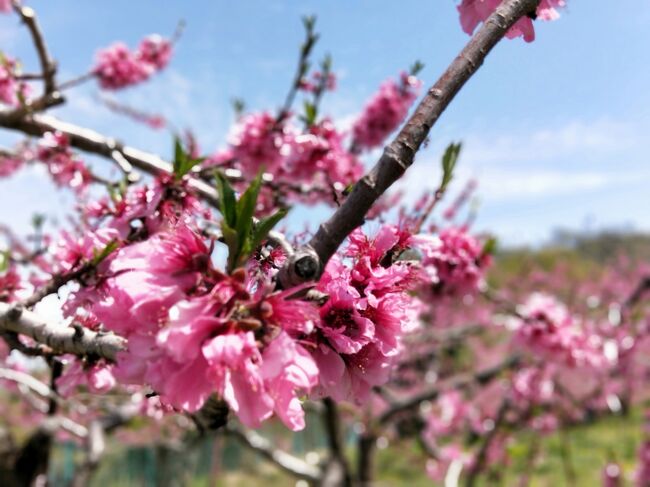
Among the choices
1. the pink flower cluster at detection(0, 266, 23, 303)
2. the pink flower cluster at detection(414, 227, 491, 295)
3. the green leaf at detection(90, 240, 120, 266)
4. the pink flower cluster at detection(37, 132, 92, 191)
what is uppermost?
the pink flower cluster at detection(414, 227, 491, 295)

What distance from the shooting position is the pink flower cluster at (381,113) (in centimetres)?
381

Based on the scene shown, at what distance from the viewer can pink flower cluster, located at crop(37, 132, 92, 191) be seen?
7.95 feet

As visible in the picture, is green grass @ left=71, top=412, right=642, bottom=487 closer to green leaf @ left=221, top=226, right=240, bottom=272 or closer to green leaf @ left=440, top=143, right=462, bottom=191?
green leaf @ left=440, top=143, right=462, bottom=191

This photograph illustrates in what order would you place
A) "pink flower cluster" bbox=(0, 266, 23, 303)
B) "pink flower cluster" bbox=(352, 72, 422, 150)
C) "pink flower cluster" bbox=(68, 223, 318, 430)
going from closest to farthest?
"pink flower cluster" bbox=(68, 223, 318, 430)
"pink flower cluster" bbox=(0, 266, 23, 303)
"pink flower cluster" bbox=(352, 72, 422, 150)

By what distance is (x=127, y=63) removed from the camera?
4512 mm

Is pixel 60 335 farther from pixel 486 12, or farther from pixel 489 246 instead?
pixel 489 246

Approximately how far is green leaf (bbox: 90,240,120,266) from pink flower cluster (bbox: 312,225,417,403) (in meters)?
0.54

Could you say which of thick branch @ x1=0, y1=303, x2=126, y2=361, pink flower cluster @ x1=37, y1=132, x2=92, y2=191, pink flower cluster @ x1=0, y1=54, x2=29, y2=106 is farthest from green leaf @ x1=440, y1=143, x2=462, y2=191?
pink flower cluster @ x1=0, y1=54, x2=29, y2=106

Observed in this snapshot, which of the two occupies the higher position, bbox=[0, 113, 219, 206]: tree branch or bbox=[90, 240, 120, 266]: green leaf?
bbox=[0, 113, 219, 206]: tree branch

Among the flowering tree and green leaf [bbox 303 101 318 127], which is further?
green leaf [bbox 303 101 318 127]

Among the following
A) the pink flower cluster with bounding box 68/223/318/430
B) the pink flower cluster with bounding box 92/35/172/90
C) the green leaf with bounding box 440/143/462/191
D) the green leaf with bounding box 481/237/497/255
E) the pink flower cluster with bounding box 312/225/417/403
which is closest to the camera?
the pink flower cluster with bounding box 68/223/318/430

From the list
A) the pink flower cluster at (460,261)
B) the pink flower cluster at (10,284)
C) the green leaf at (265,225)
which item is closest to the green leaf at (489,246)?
the pink flower cluster at (460,261)

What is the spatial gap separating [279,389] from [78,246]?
0.85 m

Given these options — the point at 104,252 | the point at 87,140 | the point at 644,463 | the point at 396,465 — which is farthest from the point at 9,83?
the point at 396,465
